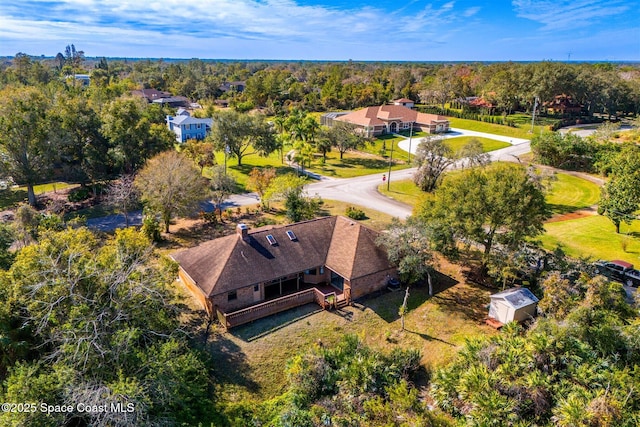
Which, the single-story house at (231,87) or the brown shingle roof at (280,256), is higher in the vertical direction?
the single-story house at (231,87)

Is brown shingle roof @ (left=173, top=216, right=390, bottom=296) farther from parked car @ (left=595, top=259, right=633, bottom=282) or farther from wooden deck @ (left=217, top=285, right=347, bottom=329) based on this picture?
parked car @ (left=595, top=259, right=633, bottom=282)

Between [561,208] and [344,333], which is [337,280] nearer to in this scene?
[344,333]

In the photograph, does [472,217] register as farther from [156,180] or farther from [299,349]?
[156,180]

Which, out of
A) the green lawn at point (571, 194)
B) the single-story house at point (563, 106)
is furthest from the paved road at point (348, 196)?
the single-story house at point (563, 106)

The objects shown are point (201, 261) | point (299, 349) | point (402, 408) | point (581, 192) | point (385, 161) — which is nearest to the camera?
point (402, 408)

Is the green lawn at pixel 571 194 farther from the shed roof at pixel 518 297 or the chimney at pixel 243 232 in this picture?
the chimney at pixel 243 232

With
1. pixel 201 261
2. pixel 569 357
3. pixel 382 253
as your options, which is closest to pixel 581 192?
pixel 382 253
